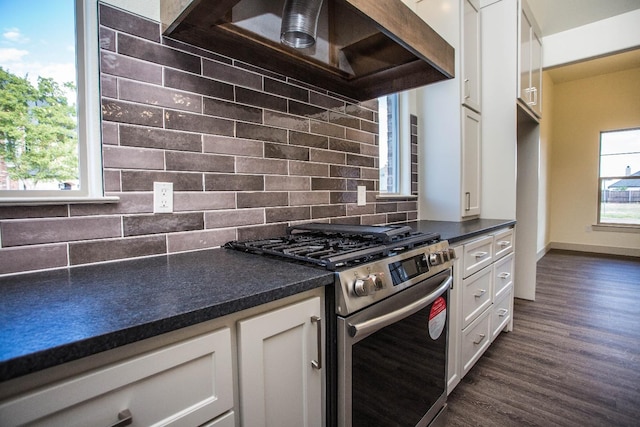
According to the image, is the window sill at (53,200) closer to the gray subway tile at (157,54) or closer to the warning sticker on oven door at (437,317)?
the gray subway tile at (157,54)

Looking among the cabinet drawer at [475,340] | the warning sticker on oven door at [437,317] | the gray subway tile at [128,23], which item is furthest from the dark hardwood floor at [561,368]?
the gray subway tile at [128,23]

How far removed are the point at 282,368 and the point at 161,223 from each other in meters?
0.70

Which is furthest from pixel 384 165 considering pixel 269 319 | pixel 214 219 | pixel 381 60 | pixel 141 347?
pixel 141 347

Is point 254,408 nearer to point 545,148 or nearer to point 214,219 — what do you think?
point 214,219

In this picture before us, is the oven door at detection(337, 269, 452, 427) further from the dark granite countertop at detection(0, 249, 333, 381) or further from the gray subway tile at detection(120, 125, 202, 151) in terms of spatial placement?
the gray subway tile at detection(120, 125, 202, 151)

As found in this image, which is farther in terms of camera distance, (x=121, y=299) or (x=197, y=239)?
(x=197, y=239)

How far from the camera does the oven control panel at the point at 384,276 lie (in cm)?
90

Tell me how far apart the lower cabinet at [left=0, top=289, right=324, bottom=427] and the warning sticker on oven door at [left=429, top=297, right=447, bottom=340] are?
615mm

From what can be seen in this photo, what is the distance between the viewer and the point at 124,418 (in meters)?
0.55

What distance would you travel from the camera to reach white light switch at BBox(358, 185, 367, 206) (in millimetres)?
2018

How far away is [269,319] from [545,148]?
6.09m

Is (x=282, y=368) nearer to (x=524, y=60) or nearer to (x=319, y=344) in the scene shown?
(x=319, y=344)

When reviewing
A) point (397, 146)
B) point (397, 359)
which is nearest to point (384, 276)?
point (397, 359)

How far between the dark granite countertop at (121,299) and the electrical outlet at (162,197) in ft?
0.62
